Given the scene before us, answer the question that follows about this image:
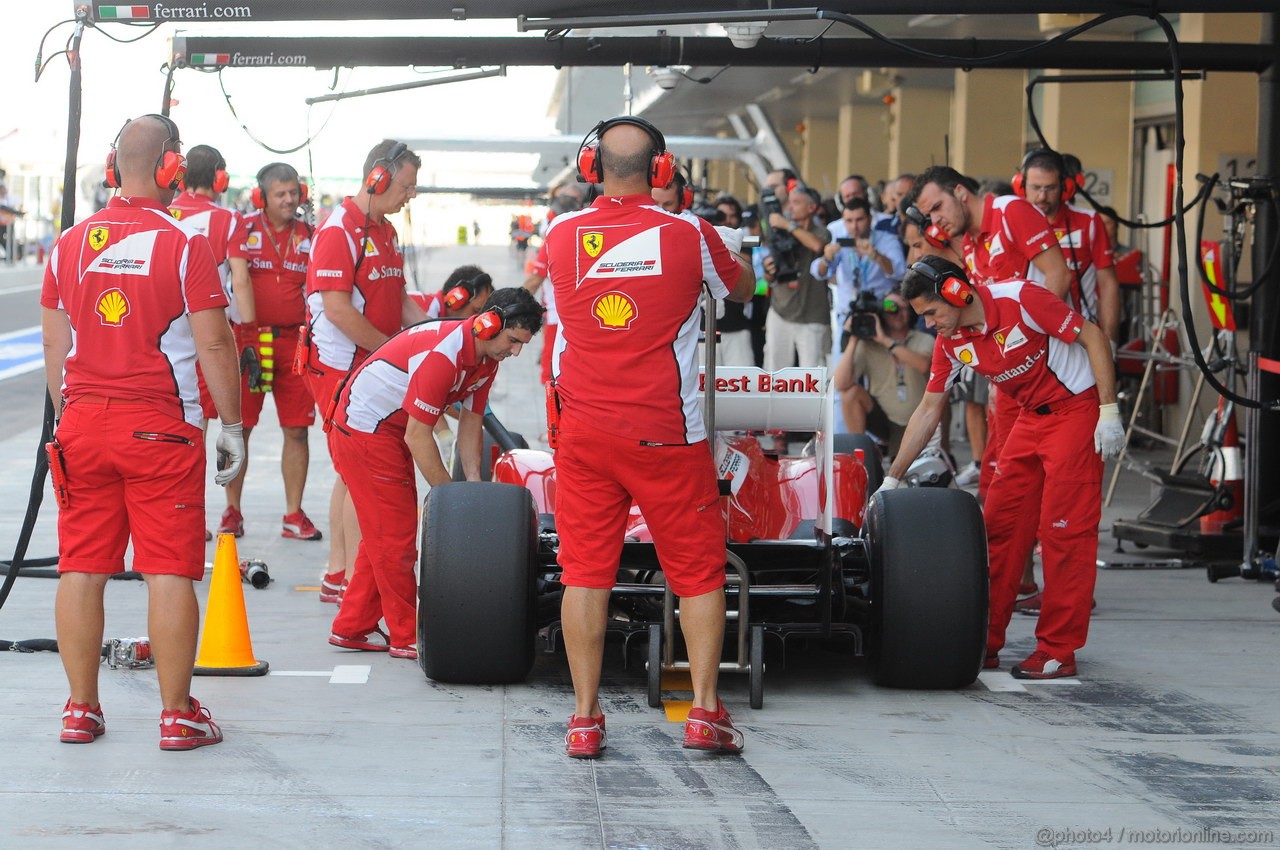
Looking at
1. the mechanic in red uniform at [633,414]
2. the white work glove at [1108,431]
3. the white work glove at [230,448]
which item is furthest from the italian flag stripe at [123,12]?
the white work glove at [1108,431]

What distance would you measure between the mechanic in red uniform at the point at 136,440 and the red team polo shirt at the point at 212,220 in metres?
3.22

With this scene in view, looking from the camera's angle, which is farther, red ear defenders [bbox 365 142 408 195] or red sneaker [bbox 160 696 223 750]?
red ear defenders [bbox 365 142 408 195]

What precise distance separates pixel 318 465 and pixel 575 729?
7700 mm

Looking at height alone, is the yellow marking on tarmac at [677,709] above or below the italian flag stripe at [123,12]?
below

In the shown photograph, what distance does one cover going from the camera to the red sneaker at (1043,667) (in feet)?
20.4

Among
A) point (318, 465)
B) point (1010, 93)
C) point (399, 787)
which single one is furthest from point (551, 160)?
point (399, 787)

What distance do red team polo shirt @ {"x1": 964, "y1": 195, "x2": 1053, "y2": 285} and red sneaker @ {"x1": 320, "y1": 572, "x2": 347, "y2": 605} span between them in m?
3.13

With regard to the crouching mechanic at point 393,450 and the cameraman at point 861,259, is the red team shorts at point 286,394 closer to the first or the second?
the crouching mechanic at point 393,450

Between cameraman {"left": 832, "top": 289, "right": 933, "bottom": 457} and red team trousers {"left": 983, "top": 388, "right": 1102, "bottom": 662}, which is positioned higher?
cameraman {"left": 832, "top": 289, "right": 933, "bottom": 457}

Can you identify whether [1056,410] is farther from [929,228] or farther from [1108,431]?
[929,228]

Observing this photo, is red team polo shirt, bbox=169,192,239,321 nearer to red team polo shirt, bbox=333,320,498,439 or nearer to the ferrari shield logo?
red team polo shirt, bbox=333,320,498,439

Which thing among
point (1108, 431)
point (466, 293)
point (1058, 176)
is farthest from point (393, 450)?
point (1058, 176)

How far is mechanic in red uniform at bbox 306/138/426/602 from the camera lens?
23.4 ft

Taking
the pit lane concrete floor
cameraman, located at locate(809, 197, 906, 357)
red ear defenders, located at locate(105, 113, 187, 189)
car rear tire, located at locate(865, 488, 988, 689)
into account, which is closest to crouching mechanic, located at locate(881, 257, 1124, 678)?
the pit lane concrete floor
